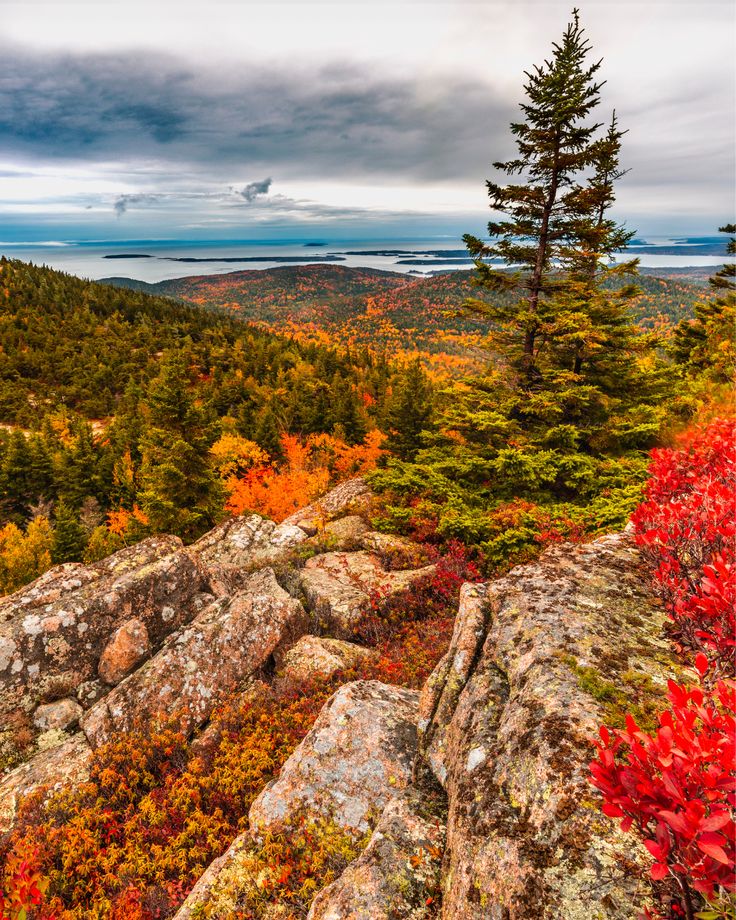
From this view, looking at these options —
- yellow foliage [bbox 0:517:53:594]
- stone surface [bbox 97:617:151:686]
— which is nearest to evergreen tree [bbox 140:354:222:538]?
stone surface [bbox 97:617:151:686]

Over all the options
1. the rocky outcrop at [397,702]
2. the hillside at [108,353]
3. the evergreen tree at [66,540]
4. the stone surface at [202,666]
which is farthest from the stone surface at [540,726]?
the hillside at [108,353]

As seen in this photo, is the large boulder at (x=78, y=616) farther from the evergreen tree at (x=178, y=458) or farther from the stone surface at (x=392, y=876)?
the evergreen tree at (x=178, y=458)

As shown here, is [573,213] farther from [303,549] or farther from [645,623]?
[303,549]

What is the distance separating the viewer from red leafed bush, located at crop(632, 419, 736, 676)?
357 cm

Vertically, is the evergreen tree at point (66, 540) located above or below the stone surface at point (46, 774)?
below

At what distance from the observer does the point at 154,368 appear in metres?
93.1

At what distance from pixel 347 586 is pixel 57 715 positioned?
307 inches

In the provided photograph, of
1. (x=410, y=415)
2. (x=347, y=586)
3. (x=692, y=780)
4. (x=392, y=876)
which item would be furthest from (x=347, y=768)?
(x=410, y=415)

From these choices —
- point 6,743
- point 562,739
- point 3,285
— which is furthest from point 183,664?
point 3,285

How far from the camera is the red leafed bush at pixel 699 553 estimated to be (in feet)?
11.7

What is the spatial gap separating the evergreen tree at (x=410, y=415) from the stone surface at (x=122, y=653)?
50.7ft

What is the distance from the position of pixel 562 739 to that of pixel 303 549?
14441 millimetres

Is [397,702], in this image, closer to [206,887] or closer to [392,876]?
[392,876]

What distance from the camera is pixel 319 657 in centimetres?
1020
